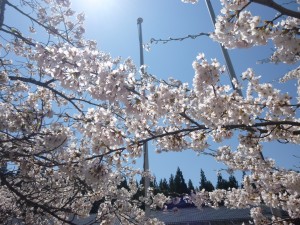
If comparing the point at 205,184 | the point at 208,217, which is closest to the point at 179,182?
the point at 205,184

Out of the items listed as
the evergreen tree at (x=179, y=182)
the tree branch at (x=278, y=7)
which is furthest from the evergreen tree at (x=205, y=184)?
the tree branch at (x=278, y=7)

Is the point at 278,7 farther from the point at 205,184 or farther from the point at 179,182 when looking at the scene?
the point at 179,182

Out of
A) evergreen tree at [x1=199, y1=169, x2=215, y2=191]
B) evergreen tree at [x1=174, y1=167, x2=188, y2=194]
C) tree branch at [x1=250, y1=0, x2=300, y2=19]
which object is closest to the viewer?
tree branch at [x1=250, y1=0, x2=300, y2=19]

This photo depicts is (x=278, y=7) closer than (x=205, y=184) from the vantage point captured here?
Yes

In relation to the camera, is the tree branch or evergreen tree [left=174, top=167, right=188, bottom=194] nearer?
the tree branch

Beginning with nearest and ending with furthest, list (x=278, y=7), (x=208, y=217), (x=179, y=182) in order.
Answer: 1. (x=278, y=7)
2. (x=208, y=217)
3. (x=179, y=182)

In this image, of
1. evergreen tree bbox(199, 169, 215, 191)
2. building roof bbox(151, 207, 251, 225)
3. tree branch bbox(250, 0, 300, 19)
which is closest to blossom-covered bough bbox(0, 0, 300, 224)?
tree branch bbox(250, 0, 300, 19)

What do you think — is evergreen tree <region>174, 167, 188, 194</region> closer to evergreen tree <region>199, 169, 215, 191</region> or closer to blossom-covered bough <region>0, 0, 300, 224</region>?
evergreen tree <region>199, 169, 215, 191</region>

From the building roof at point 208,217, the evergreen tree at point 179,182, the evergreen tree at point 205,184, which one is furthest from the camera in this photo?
the evergreen tree at point 179,182

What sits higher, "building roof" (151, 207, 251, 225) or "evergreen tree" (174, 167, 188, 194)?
"evergreen tree" (174, 167, 188, 194)

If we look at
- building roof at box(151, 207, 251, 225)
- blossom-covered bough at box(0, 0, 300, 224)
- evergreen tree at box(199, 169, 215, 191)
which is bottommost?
building roof at box(151, 207, 251, 225)

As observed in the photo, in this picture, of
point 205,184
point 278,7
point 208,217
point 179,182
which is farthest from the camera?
point 179,182

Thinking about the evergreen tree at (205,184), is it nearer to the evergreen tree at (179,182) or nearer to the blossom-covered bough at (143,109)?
the evergreen tree at (179,182)

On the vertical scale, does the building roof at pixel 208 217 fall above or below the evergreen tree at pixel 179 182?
below
